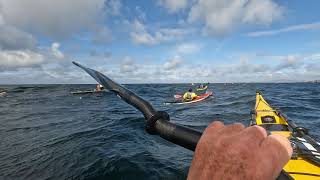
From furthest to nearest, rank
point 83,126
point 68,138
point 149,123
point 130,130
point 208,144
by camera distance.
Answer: point 83,126, point 130,130, point 68,138, point 149,123, point 208,144

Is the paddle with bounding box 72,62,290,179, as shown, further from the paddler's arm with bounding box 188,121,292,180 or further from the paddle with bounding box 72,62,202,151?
the paddler's arm with bounding box 188,121,292,180

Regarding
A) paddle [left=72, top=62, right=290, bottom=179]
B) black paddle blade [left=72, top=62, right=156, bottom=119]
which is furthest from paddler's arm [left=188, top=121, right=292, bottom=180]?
black paddle blade [left=72, top=62, right=156, bottom=119]

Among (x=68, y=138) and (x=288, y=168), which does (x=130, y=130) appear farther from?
(x=288, y=168)

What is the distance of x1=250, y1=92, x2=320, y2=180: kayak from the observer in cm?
729

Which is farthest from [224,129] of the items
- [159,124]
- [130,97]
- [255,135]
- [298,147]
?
[298,147]

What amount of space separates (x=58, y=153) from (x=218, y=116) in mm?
15483

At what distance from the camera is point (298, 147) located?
28.7 ft

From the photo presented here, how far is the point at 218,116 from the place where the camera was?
25.5 meters

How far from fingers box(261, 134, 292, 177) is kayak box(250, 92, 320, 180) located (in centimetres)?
402

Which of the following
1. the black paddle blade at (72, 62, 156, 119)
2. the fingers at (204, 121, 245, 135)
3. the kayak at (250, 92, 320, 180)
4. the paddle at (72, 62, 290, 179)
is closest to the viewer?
the fingers at (204, 121, 245, 135)

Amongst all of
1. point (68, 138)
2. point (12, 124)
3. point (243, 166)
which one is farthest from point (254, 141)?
point (12, 124)

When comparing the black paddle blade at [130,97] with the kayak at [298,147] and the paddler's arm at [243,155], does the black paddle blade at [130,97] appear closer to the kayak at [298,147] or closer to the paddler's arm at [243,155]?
the paddler's arm at [243,155]

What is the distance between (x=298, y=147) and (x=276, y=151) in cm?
898

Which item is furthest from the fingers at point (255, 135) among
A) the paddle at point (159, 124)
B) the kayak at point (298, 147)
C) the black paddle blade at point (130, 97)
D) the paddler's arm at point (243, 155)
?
the kayak at point (298, 147)
